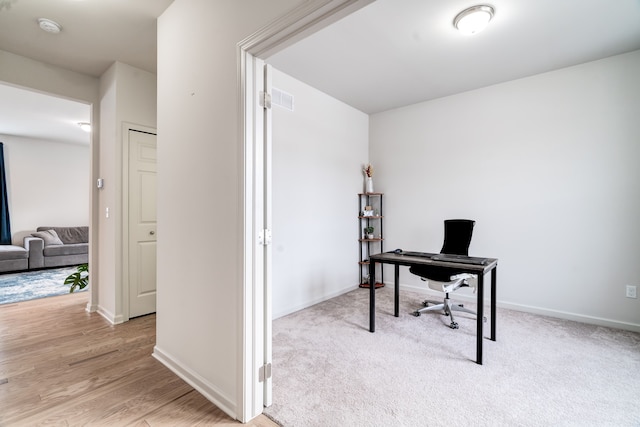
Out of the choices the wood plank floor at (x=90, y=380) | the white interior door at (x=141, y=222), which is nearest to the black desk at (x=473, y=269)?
the wood plank floor at (x=90, y=380)

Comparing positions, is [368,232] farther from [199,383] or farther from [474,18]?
[199,383]

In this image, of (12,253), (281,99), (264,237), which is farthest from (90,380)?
(12,253)

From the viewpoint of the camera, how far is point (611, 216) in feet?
9.56

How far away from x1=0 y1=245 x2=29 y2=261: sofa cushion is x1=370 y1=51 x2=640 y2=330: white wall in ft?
22.1

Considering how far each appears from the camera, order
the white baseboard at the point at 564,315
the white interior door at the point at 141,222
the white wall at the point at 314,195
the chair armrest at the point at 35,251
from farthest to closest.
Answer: the chair armrest at the point at 35,251, the white wall at the point at 314,195, the white interior door at the point at 141,222, the white baseboard at the point at 564,315

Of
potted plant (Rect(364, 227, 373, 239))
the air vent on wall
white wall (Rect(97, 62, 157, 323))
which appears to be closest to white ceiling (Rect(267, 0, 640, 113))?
the air vent on wall

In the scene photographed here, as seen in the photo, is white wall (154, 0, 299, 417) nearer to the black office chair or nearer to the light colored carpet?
the light colored carpet

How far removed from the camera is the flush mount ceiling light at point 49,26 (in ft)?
7.53

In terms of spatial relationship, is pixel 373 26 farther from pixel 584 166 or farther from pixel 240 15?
pixel 584 166

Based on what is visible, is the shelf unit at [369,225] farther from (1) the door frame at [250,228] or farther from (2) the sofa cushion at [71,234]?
(2) the sofa cushion at [71,234]

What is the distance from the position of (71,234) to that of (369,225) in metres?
6.48

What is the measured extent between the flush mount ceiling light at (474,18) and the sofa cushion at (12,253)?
292 inches

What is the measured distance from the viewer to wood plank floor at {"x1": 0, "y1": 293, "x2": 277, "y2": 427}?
1612mm

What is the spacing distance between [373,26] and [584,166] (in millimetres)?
2628
